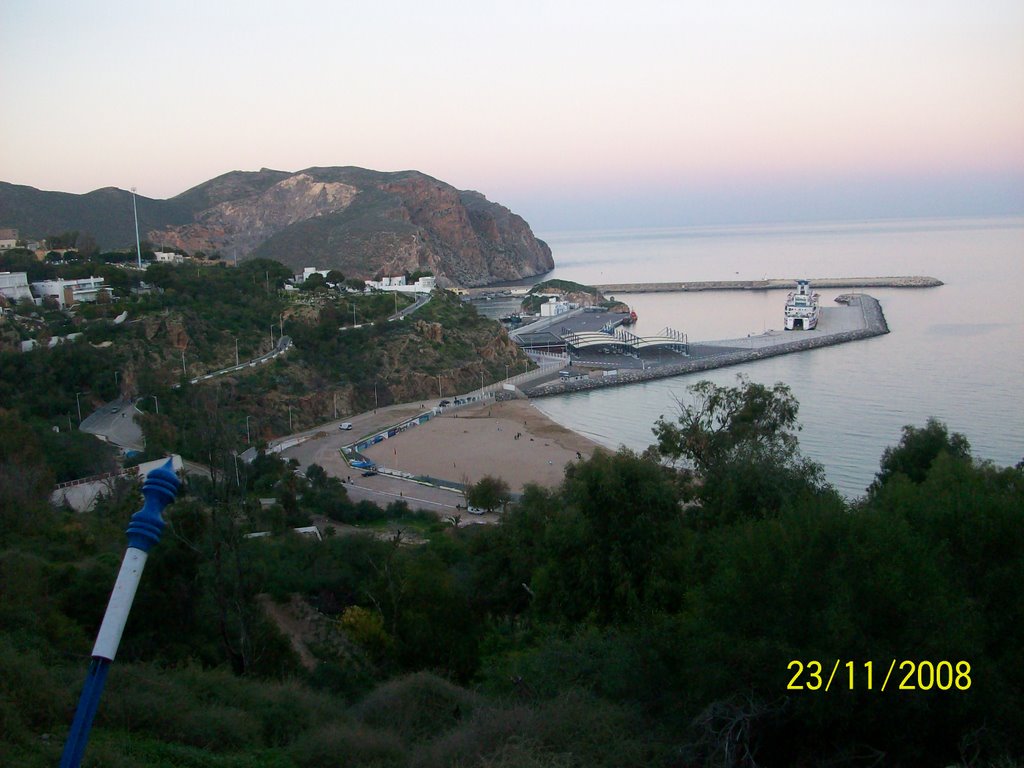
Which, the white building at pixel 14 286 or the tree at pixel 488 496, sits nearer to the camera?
the tree at pixel 488 496

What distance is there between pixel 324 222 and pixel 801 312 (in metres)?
52.2

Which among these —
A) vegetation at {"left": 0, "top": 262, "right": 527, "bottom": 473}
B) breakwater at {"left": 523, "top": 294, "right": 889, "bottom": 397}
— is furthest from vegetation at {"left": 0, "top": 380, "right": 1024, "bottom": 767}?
breakwater at {"left": 523, "top": 294, "right": 889, "bottom": 397}

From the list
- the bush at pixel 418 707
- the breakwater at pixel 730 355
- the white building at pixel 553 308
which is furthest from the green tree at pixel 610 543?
the white building at pixel 553 308

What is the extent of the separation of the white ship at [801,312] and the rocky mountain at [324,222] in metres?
37.6

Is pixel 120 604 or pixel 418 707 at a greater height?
pixel 120 604

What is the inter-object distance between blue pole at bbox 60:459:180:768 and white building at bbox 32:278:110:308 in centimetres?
2977

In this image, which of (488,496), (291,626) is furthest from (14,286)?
(291,626)

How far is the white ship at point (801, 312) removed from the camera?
46.3 metres

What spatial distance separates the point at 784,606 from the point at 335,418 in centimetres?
2546

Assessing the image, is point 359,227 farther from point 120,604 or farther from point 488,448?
point 120,604

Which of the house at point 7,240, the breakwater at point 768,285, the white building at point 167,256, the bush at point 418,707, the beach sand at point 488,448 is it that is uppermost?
the house at point 7,240

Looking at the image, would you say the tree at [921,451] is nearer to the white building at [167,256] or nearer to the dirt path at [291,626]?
the dirt path at [291,626]

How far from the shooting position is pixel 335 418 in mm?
28859

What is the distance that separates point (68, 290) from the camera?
30.2 m
